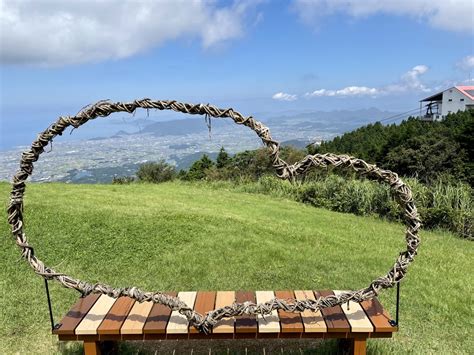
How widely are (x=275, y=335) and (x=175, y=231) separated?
13.3ft

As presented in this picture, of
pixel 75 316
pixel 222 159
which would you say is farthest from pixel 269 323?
pixel 222 159

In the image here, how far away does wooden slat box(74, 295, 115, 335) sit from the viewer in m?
2.98

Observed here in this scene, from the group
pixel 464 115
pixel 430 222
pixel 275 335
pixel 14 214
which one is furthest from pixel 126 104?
pixel 464 115

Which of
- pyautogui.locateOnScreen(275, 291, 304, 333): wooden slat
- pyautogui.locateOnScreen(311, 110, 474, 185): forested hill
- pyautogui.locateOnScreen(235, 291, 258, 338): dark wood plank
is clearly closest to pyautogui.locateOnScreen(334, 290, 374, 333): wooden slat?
pyautogui.locateOnScreen(275, 291, 304, 333): wooden slat

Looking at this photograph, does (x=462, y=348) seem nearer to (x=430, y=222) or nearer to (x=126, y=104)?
(x=126, y=104)

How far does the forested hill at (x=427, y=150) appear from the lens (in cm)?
2183

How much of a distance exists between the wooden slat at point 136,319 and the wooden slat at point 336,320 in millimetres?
1352

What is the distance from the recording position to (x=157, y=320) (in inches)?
122

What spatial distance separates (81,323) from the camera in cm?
307

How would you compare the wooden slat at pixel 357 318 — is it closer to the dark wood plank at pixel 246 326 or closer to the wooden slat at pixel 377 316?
the wooden slat at pixel 377 316

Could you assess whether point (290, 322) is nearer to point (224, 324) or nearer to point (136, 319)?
point (224, 324)

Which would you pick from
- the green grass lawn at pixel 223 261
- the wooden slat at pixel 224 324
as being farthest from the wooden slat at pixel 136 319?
the green grass lawn at pixel 223 261

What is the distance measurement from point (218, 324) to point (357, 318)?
3.40ft

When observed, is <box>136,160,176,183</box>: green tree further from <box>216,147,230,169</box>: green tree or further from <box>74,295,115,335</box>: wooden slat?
<box>74,295,115,335</box>: wooden slat
